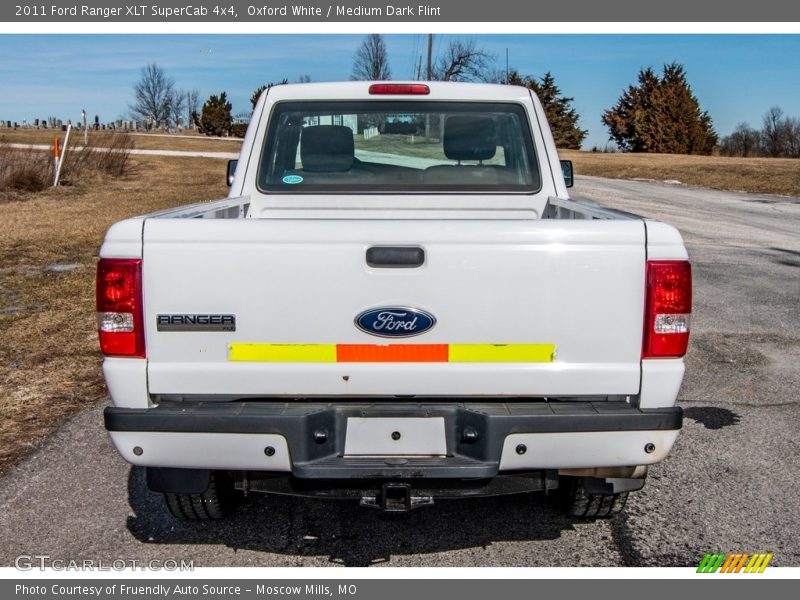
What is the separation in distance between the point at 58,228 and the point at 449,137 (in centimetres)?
1223

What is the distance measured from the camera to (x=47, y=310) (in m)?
8.90

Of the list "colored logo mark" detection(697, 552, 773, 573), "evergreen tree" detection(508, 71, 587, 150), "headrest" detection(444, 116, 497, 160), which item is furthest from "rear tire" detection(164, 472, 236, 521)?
"evergreen tree" detection(508, 71, 587, 150)

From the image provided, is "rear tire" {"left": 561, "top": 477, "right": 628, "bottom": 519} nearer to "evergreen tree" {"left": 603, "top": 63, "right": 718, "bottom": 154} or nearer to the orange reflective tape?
the orange reflective tape

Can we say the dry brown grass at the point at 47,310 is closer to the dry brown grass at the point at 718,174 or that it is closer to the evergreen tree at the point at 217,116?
the dry brown grass at the point at 718,174

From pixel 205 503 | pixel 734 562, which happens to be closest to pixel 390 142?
pixel 205 503

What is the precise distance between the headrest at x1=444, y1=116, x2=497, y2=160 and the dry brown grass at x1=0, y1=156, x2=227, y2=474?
305cm

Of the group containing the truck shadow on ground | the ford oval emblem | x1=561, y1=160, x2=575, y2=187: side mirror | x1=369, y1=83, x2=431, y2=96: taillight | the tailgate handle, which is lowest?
the truck shadow on ground

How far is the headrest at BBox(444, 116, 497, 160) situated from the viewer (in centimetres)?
510

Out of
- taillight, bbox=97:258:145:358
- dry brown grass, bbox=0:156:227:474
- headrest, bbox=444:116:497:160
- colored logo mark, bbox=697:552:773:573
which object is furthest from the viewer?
dry brown grass, bbox=0:156:227:474

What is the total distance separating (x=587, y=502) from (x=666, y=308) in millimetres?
1201

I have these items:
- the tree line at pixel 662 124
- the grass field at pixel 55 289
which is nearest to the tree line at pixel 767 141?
the tree line at pixel 662 124

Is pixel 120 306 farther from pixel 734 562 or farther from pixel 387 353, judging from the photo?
pixel 734 562

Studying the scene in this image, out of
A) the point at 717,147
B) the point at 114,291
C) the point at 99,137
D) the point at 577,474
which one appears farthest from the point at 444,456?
the point at 717,147

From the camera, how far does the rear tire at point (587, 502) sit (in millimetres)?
3971
